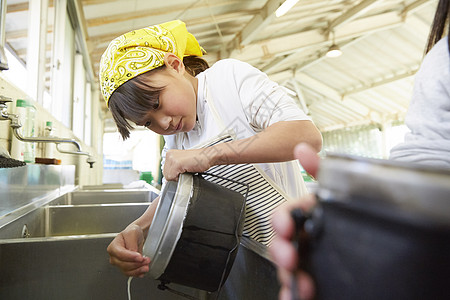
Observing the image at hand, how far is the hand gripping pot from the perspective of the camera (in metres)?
0.63

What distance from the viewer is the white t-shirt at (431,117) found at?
1.23ft

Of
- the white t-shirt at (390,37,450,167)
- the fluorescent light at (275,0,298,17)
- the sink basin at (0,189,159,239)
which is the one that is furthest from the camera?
the fluorescent light at (275,0,298,17)

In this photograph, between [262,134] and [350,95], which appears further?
[350,95]

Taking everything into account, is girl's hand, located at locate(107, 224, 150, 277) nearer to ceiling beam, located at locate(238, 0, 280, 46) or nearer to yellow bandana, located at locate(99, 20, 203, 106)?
yellow bandana, located at locate(99, 20, 203, 106)

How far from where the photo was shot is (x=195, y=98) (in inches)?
39.9

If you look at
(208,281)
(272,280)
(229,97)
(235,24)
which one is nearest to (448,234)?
(272,280)

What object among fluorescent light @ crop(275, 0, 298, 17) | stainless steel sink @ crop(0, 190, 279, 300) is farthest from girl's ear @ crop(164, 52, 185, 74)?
fluorescent light @ crop(275, 0, 298, 17)

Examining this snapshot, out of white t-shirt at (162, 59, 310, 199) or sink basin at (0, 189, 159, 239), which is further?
sink basin at (0, 189, 159, 239)

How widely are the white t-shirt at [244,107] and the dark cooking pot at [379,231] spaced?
0.59 metres

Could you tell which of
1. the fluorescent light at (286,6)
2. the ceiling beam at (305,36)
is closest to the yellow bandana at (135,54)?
the fluorescent light at (286,6)

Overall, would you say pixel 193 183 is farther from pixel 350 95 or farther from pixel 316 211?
pixel 350 95

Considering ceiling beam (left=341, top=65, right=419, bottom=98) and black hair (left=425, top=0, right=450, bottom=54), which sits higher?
ceiling beam (left=341, top=65, right=419, bottom=98)

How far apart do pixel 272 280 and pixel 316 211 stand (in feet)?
1.38

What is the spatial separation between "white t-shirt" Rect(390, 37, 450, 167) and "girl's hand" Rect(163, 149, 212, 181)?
418 mm
